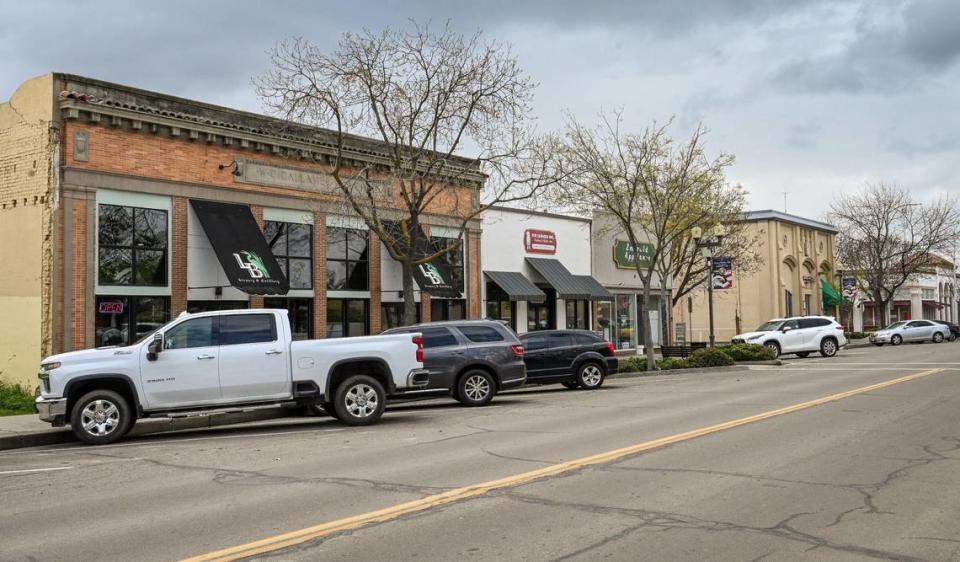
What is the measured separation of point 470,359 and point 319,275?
9.25 m

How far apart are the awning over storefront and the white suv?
611 centimetres

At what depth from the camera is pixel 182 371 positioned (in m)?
12.6

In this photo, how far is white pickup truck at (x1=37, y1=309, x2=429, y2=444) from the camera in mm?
12391

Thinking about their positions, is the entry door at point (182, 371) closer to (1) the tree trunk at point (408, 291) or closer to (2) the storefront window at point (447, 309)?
(1) the tree trunk at point (408, 291)

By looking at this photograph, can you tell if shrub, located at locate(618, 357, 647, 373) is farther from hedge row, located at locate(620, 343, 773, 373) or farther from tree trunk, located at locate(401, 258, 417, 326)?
tree trunk, located at locate(401, 258, 417, 326)

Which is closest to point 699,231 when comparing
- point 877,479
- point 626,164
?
point 626,164

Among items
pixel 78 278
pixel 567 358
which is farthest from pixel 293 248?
pixel 567 358

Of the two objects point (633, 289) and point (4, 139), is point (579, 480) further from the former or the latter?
point (633, 289)

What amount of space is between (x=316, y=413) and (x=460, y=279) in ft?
46.2

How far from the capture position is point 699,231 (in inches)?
1110

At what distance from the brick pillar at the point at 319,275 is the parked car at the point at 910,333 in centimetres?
3298

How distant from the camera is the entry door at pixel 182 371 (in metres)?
12.6

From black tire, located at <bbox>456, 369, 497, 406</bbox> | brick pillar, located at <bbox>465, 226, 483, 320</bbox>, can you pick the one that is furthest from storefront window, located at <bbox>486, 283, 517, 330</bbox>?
black tire, located at <bbox>456, 369, 497, 406</bbox>

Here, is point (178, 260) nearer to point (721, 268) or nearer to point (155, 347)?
point (155, 347)
